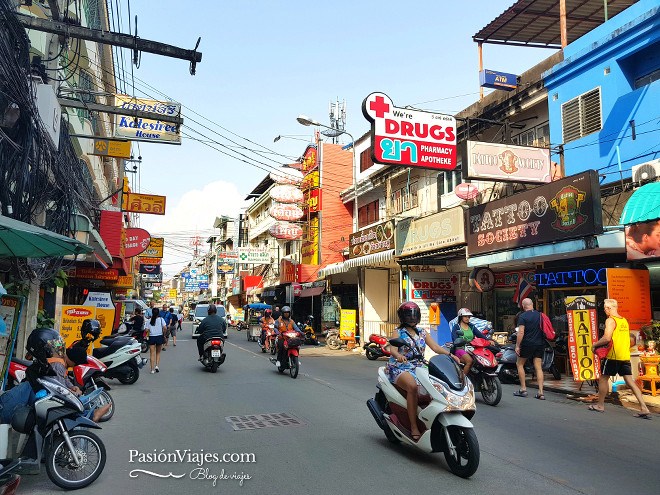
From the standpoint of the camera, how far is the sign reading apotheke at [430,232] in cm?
1733

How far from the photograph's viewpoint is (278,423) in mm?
7488

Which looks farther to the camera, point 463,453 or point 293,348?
point 293,348

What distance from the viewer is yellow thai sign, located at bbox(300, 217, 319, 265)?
3244cm

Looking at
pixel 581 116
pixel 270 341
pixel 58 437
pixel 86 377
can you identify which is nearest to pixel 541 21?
pixel 581 116

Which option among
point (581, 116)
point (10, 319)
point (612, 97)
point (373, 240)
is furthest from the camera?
point (373, 240)

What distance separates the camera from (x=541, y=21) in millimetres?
17141

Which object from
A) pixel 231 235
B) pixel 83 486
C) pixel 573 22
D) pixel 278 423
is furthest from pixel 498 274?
pixel 231 235

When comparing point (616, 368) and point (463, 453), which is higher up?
point (616, 368)

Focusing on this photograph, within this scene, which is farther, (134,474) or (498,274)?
(498,274)

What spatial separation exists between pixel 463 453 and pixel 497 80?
13.9m

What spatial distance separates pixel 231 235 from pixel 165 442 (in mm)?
67376

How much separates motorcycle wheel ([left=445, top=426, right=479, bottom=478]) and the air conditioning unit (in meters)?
9.06

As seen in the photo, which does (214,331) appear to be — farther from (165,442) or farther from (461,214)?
(461,214)

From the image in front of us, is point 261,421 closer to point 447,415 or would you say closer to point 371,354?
point 447,415
